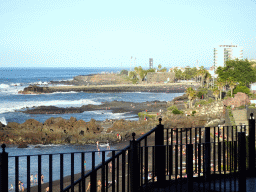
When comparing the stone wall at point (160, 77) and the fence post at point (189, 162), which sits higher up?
the stone wall at point (160, 77)


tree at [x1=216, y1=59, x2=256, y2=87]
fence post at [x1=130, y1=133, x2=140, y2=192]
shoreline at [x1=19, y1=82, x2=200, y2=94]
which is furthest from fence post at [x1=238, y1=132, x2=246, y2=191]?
shoreline at [x1=19, y1=82, x2=200, y2=94]

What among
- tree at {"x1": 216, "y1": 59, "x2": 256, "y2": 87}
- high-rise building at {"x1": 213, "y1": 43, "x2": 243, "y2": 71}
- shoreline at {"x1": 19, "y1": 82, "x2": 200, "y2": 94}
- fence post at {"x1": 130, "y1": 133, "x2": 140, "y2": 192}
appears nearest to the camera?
fence post at {"x1": 130, "y1": 133, "x2": 140, "y2": 192}

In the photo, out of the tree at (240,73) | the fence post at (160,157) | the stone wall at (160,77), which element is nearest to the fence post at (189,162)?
the fence post at (160,157)

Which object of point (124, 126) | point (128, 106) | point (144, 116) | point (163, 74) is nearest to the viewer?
point (124, 126)

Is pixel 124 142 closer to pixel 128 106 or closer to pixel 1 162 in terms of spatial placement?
pixel 1 162

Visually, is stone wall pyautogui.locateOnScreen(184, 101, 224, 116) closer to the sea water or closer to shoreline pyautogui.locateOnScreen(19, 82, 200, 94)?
the sea water

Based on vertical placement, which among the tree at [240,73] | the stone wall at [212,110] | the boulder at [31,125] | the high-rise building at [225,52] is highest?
the high-rise building at [225,52]

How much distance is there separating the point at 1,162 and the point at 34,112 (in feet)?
160

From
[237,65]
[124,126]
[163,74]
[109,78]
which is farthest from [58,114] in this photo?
[109,78]

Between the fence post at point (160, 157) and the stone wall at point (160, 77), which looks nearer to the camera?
the fence post at point (160, 157)

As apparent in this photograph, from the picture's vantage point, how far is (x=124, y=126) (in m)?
32.3

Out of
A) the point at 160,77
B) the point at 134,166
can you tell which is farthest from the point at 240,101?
the point at 160,77

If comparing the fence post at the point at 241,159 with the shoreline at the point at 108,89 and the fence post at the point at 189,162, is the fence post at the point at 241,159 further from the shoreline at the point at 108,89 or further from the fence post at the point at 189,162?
the shoreline at the point at 108,89

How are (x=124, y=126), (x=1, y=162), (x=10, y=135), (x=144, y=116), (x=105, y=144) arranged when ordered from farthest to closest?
1. (x=144, y=116)
2. (x=124, y=126)
3. (x=10, y=135)
4. (x=105, y=144)
5. (x=1, y=162)
